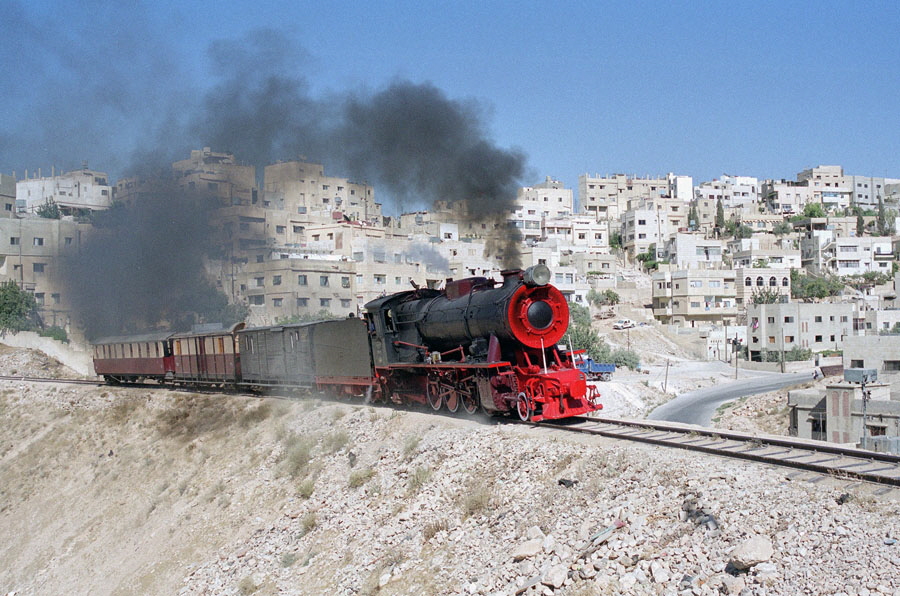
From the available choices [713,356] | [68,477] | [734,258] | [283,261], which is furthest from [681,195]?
[68,477]

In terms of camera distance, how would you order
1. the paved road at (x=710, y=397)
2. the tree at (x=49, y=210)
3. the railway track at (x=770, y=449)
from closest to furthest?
1. the railway track at (x=770, y=449)
2. the paved road at (x=710, y=397)
3. the tree at (x=49, y=210)

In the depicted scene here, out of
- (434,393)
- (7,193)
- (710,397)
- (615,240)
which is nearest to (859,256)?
(615,240)

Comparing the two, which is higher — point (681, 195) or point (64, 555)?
point (681, 195)

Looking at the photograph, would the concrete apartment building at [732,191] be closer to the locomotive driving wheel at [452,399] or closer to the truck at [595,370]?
the truck at [595,370]

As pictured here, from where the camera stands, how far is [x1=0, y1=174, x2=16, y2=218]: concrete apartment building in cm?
7738

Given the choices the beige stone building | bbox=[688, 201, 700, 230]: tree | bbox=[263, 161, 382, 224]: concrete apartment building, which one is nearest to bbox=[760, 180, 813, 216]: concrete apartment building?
bbox=[688, 201, 700, 230]: tree

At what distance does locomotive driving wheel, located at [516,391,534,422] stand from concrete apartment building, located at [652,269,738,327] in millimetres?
50062

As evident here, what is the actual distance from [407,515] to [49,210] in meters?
68.3

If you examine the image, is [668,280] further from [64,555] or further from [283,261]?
[64,555]

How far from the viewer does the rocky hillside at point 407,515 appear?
25.7 ft

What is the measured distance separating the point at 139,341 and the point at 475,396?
886 inches

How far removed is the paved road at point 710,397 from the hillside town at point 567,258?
3.70 meters

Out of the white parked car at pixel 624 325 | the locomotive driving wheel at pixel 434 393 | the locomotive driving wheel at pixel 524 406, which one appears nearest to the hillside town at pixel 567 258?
the white parked car at pixel 624 325

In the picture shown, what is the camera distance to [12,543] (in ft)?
67.0
